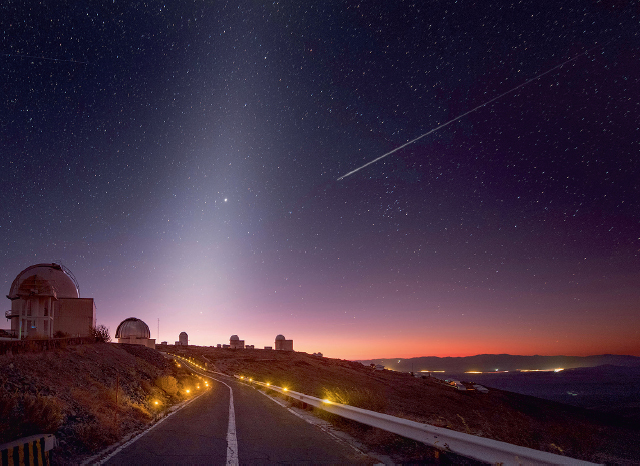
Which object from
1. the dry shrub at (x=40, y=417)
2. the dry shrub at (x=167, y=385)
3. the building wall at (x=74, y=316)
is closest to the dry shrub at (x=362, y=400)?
the dry shrub at (x=40, y=417)

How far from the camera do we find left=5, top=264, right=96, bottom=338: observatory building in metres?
40.3

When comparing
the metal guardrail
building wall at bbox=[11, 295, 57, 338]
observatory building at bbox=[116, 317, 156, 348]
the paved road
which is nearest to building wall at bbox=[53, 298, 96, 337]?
building wall at bbox=[11, 295, 57, 338]

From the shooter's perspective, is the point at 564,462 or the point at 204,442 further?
the point at 204,442

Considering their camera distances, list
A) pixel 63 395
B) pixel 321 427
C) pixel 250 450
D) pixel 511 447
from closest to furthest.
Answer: pixel 511 447 < pixel 250 450 < pixel 321 427 < pixel 63 395

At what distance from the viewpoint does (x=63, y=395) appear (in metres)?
11.3

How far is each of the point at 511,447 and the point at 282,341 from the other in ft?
360

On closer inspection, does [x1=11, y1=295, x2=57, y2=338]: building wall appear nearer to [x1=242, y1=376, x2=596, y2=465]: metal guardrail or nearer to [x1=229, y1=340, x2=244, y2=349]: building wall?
[x1=242, y1=376, x2=596, y2=465]: metal guardrail

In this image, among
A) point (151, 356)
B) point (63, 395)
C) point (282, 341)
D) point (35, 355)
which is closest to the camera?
point (63, 395)

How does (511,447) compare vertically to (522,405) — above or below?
above

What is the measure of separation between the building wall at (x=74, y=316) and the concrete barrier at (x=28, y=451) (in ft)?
147

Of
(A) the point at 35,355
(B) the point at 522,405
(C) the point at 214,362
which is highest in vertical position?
(A) the point at 35,355

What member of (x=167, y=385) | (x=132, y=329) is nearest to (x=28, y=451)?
(x=167, y=385)

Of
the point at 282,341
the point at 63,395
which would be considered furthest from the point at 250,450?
the point at 282,341

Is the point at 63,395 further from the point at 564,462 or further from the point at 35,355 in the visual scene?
the point at 564,462
